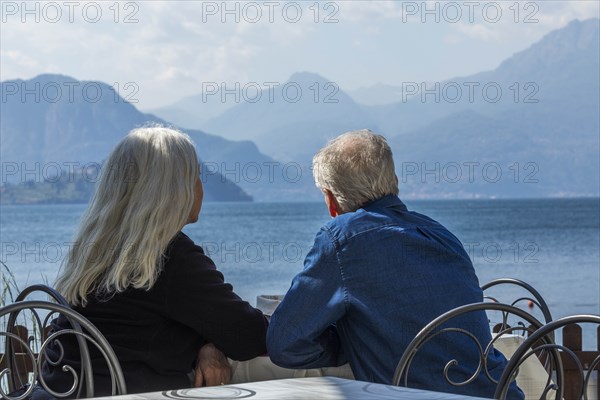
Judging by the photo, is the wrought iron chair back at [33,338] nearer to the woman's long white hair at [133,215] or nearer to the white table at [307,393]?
the woman's long white hair at [133,215]

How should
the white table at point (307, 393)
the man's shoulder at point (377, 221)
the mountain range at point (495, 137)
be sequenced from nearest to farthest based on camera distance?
1. the white table at point (307, 393)
2. the man's shoulder at point (377, 221)
3. the mountain range at point (495, 137)

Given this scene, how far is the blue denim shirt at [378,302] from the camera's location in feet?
7.81

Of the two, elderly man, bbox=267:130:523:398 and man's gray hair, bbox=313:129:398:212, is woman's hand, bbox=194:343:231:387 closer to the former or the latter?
elderly man, bbox=267:130:523:398

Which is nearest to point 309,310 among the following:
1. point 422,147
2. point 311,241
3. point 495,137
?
point 311,241

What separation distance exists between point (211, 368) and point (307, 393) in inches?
42.0

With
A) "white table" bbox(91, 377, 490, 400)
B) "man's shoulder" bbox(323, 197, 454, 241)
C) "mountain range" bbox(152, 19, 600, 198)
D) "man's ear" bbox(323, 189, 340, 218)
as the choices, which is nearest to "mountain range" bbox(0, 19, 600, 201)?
"mountain range" bbox(152, 19, 600, 198)

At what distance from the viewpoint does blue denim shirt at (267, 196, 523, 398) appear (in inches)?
93.7

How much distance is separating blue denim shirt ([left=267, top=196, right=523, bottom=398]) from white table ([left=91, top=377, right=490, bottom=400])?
88 cm

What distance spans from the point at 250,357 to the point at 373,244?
1.37ft

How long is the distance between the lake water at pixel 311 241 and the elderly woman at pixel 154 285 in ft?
40.4

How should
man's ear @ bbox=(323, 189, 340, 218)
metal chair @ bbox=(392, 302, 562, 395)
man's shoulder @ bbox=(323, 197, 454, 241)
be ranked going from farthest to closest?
man's ear @ bbox=(323, 189, 340, 218) → man's shoulder @ bbox=(323, 197, 454, 241) → metal chair @ bbox=(392, 302, 562, 395)

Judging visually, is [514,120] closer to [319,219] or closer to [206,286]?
[319,219]

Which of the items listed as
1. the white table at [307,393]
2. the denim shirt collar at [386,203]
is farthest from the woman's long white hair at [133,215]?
the white table at [307,393]

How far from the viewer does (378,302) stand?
2.41 m
